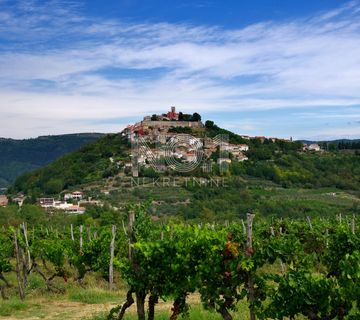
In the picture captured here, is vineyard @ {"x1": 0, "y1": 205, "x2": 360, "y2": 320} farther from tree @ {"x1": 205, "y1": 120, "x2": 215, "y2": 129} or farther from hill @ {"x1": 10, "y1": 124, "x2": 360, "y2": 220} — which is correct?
Answer: tree @ {"x1": 205, "y1": 120, "x2": 215, "y2": 129}

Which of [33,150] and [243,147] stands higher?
[33,150]

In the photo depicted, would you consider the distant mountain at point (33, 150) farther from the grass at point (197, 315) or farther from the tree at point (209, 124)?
the grass at point (197, 315)

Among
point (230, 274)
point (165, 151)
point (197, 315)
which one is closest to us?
point (230, 274)

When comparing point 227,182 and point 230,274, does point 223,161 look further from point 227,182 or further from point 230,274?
point 230,274

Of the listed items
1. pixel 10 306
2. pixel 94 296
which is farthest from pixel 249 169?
pixel 10 306

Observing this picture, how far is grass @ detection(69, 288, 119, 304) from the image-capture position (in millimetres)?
10852

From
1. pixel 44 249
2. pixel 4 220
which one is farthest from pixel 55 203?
pixel 44 249

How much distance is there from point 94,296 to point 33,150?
14658 cm

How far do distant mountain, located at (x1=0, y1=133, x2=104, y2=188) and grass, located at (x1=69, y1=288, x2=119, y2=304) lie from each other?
123560mm

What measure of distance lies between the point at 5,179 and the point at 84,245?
397ft

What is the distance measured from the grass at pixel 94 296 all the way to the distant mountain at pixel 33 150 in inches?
4865

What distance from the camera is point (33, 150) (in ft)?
492

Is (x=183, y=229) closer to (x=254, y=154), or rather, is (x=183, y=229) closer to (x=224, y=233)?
(x=224, y=233)

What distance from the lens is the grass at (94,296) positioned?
35.6ft
